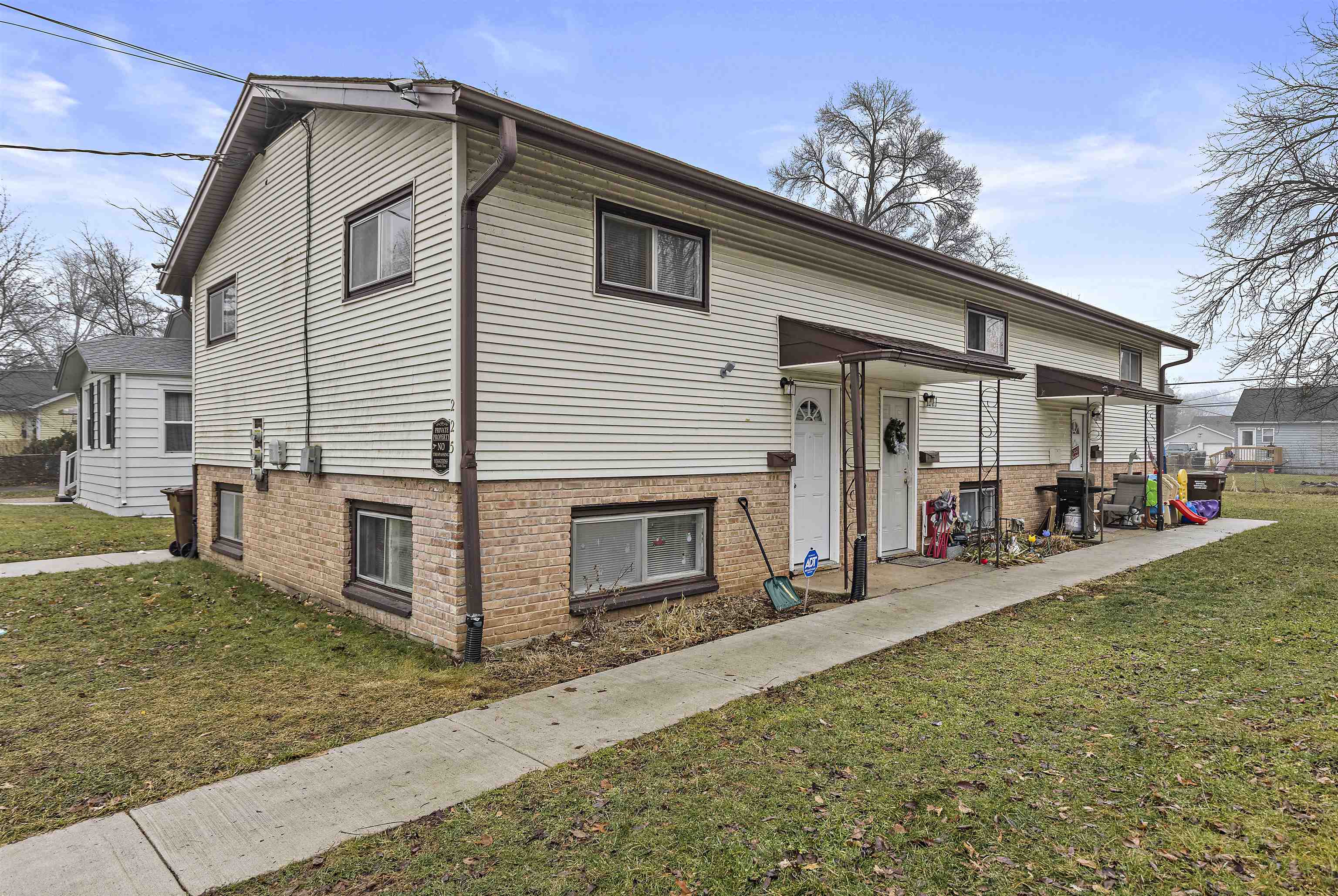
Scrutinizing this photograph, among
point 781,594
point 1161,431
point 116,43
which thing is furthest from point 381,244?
point 1161,431

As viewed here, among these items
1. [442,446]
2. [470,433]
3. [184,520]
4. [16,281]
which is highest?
[16,281]

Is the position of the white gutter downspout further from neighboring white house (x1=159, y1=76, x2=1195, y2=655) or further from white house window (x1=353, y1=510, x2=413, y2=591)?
white house window (x1=353, y1=510, x2=413, y2=591)

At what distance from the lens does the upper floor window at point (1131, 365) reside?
16.8m

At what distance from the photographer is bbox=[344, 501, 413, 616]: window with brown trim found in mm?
6984

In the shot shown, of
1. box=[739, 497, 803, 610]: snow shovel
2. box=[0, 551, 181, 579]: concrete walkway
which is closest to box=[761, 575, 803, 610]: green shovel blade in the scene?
box=[739, 497, 803, 610]: snow shovel

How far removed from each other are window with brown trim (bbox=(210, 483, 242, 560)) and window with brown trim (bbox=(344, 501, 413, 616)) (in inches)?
147

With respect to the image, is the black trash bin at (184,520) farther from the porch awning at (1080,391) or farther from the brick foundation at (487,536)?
the porch awning at (1080,391)

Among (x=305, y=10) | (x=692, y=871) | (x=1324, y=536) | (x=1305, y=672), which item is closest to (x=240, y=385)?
(x=305, y=10)

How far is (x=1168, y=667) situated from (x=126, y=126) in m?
23.4

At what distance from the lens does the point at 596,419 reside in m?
6.96

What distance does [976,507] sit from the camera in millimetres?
13023

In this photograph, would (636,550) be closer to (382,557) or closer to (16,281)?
(382,557)

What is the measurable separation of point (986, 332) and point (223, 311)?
12.3 metres

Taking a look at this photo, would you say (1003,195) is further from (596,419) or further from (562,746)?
(562,746)
